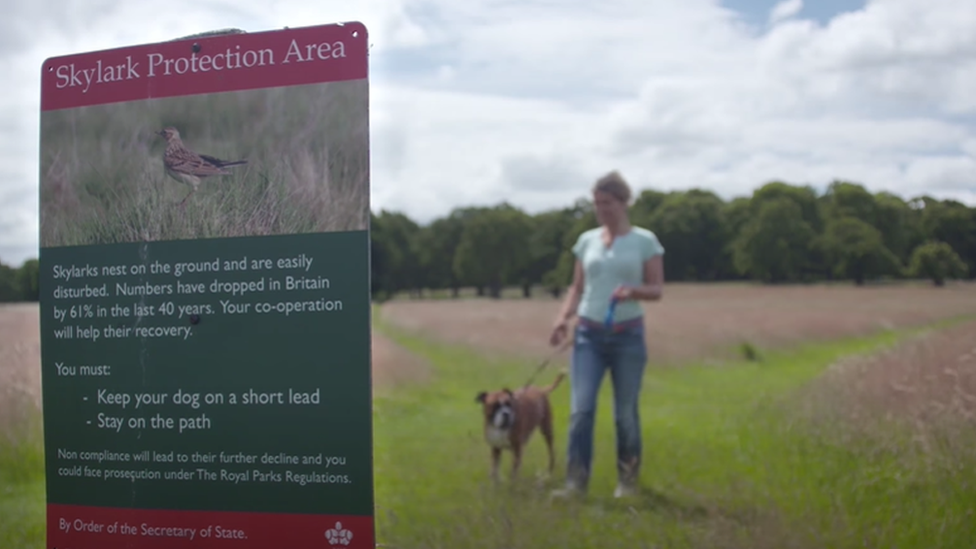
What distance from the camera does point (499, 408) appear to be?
21.9ft

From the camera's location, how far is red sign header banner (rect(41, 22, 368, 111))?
3117 millimetres

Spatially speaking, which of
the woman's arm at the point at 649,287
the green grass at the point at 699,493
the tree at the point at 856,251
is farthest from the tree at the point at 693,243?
the woman's arm at the point at 649,287

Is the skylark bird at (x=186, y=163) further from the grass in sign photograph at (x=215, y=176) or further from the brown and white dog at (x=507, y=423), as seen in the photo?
the brown and white dog at (x=507, y=423)

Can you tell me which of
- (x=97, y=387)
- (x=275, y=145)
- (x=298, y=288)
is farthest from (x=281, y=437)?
(x=275, y=145)

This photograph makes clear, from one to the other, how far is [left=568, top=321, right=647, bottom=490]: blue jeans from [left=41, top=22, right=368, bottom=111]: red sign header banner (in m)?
3.18

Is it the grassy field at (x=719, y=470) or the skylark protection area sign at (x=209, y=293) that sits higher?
the skylark protection area sign at (x=209, y=293)

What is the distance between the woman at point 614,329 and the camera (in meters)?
5.79

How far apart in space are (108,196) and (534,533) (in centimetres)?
261

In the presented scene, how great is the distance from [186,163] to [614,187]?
331 cm

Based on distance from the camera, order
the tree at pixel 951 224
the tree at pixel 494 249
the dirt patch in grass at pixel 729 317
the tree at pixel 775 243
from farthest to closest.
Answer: the tree at pixel 494 249 → the tree at pixel 775 243 → the dirt patch in grass at pixel 729 317 → the tree at pixel 951 224

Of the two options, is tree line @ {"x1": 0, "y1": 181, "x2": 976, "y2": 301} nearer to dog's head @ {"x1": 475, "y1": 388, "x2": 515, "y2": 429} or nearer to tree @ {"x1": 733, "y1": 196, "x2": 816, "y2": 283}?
tree @ {"x1": 733, "y1": 196, "x2": 816, "y2": 283}

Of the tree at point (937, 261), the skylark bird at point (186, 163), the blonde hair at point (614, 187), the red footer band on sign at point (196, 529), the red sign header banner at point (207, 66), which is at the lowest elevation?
the red footer band on sign at point (196, 529)

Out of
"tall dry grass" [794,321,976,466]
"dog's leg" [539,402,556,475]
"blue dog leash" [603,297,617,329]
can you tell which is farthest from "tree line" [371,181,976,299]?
"blue dog leash" [603,297,617,329]

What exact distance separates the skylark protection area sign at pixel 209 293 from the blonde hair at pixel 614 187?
3078 millimetres
